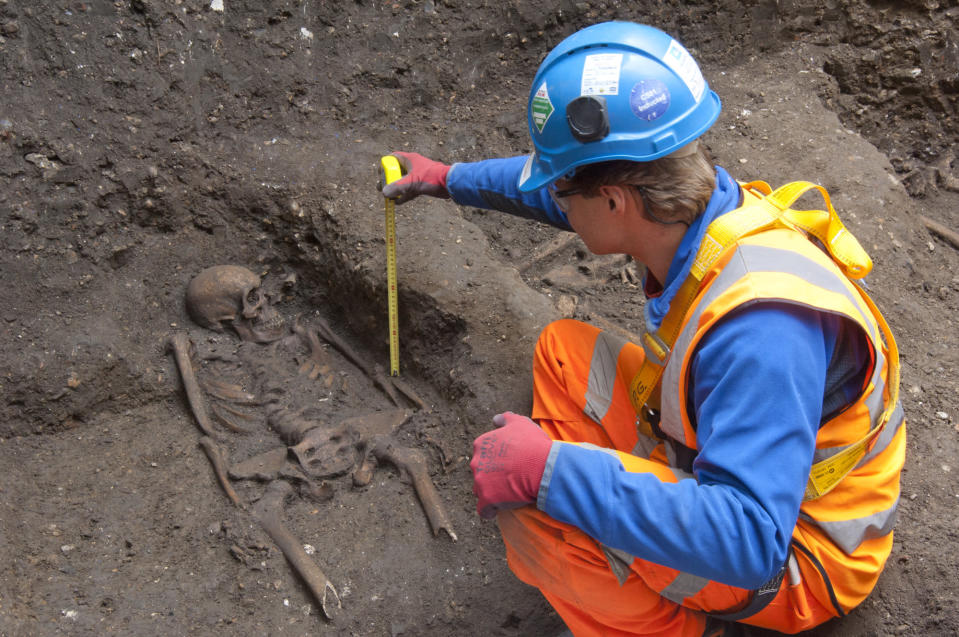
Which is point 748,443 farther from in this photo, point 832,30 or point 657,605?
point 832,30

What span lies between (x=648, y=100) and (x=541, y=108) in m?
0.33

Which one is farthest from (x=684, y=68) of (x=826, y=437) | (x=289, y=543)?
(x=289, y=543)

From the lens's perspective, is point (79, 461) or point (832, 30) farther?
point (832, 30)

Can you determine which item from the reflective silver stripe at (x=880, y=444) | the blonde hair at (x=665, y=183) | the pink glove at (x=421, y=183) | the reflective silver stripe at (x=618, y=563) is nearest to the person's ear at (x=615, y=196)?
the blonde hair at (x=665, y=183)

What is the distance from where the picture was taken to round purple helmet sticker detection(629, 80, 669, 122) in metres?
2.09

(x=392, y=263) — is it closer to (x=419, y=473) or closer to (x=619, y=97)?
(x=419, y=473)

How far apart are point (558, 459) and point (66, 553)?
7.49 ft

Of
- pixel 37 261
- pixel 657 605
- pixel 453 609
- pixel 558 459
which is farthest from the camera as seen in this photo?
pixel 37 261

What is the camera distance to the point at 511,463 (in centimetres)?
209

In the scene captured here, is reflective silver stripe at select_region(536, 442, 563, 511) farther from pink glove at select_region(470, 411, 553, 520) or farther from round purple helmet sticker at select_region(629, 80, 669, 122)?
round purple helmet sticker at select_region(629, 80, 669, 122)

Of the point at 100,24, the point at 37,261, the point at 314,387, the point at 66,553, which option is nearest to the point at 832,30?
the point at 314,387

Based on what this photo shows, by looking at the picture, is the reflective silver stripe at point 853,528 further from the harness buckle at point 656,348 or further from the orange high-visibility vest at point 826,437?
the harness buckle at point 656,348

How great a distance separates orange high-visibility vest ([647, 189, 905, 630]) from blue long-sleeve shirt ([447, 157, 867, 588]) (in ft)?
0.23

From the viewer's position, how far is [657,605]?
229 centimetres
